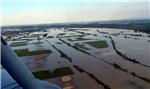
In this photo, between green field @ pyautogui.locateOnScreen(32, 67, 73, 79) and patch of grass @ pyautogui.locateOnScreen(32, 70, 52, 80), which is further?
green field @ pyautogui.locateOnScreen(32, 67, 73, 79)

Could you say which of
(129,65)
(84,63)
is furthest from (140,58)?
(84,63)

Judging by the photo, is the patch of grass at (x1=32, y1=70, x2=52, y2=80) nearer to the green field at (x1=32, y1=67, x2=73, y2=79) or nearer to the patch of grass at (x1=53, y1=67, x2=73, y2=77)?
the green field at (x1=32, y1=67, x2=73, y2=79)

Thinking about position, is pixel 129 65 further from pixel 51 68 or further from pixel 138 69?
pixel 51 68

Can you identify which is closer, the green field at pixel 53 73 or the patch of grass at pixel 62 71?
the green field at pixel 53 73

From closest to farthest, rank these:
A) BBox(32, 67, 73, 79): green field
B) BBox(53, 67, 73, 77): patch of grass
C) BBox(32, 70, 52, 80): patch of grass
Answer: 1. BBox(32, 70, 52, 80): patch of grass
2. BBox(32, 67, 73, 79): green field
3. BBox(53, 67, 73, 77): patch of grass

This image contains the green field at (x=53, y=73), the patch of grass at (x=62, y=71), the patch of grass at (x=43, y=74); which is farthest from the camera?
the patch of grass at (x=62, y=71)

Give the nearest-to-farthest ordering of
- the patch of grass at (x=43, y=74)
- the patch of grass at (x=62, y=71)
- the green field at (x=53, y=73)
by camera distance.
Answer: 1. the patch of grass at (x=43, y=74)
2. the green field at (x=53, y=73)
3. the patch of grass at (x=62, y=71)

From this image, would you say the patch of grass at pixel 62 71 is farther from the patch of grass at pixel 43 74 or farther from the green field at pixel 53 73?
the patch of grass at pixel 43 74

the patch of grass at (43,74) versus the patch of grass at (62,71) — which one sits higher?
the patch of grass at (62,71)

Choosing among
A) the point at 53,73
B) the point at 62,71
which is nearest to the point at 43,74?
the point at 53,73

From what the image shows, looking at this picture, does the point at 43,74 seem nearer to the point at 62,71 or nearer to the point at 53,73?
the point at 53,73

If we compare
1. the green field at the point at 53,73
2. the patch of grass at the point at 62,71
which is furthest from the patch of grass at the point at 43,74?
the patch of grass at the point at 62,71

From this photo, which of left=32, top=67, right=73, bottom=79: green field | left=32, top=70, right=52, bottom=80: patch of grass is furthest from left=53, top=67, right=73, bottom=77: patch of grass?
left=32, top=70, right=52, bottom=80: patch of grass
